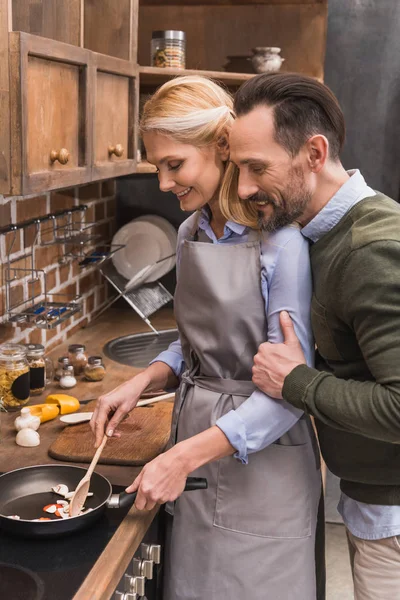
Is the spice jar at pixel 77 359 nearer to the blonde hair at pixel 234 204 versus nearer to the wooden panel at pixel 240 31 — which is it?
the blonde hair at pixel 234 204

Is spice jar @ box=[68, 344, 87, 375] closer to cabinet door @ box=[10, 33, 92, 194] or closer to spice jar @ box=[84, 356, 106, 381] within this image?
spice jar @ box=[84, 356, 106, 381]

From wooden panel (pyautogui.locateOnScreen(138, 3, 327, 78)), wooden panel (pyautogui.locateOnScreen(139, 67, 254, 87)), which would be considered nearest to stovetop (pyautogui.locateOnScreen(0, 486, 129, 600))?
wooden panel (pyautogui.locateOnScreen(139, 67, 254, 87))

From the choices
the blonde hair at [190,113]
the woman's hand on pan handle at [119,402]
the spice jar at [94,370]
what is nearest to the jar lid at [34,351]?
the spice jar at [94,370]

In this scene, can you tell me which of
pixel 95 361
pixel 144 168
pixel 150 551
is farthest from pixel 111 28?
pixel 150 551

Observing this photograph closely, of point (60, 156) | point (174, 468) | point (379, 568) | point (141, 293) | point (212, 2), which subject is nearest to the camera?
point (174, 468)

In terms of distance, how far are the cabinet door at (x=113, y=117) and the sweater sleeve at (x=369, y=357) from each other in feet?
3.28

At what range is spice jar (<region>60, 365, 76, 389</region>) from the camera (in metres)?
2.26

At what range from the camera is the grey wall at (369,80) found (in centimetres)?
318

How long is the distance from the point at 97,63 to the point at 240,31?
46.8 inches

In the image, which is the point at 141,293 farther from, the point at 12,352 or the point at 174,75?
the point at 12,352

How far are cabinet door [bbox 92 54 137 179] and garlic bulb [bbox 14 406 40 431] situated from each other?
665mm

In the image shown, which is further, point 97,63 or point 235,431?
point 97,63

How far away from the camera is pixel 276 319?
147 cm

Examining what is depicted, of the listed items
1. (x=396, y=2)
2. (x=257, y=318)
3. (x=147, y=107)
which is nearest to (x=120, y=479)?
(x=257, y=318)
